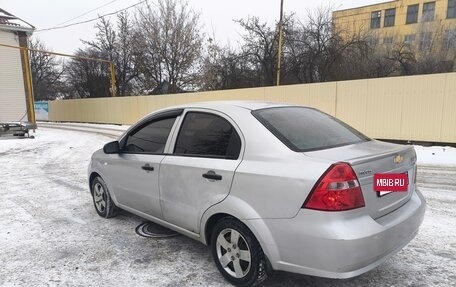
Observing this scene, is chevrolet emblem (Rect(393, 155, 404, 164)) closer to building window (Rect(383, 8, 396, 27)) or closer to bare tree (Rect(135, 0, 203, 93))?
bare tree (Rect(135, 0, 203, 93))

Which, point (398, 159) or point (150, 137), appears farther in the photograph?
point (150, 137)

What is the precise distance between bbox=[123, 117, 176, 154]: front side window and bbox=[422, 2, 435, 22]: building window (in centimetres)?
6045

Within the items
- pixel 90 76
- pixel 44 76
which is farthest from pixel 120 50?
pixel 44 76

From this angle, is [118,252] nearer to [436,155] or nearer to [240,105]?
[240,105]

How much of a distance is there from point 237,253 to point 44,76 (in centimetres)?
5812

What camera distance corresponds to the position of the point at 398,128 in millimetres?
12477

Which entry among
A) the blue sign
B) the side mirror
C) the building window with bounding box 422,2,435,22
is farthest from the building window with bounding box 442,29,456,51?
the blue sign

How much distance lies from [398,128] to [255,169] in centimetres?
1119

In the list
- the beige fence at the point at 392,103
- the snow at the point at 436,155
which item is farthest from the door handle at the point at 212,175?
the beige fence at the point at 392,103

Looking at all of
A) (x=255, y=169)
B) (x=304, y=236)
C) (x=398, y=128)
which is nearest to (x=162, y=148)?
(x=255, y=169)

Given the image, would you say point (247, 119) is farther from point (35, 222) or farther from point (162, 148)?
point (35, 222)

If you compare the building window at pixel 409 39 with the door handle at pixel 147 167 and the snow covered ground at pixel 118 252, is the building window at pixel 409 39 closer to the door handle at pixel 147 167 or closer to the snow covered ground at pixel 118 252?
the snow covered ground at pixel 118 252

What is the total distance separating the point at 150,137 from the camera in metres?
4.18

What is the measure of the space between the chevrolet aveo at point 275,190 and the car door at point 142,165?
21 mm
